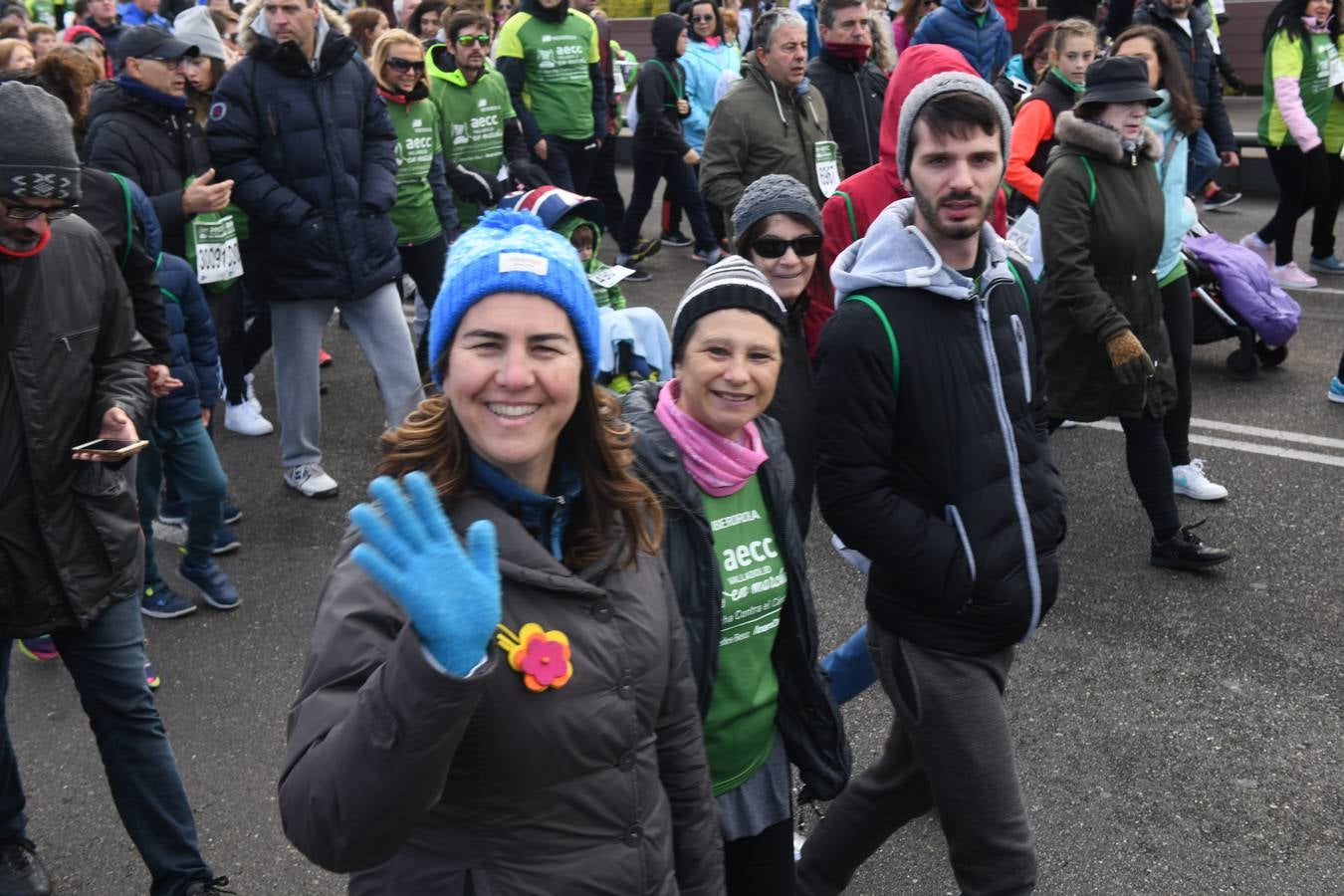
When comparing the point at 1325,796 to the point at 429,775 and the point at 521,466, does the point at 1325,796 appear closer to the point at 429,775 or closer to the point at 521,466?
the point at 521,466

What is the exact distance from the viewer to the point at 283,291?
19.6ft

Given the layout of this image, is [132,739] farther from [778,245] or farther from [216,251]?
[216,251]

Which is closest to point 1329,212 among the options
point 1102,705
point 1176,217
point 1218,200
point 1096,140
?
point 1218,200

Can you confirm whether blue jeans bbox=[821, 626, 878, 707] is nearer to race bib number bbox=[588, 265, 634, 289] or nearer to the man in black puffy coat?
race bib number bbox=[588, 265, 634, 289]

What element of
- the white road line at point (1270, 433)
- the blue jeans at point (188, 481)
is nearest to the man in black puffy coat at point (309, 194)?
the blue jeans at point (188, 481)

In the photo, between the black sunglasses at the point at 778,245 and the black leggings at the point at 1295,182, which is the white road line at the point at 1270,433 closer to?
the black leggings at the point at 1295,182

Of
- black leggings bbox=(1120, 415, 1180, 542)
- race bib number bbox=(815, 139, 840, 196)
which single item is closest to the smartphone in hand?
black leggings bbox=(1120, 415, 1180, 542)

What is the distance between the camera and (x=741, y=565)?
2.59 m

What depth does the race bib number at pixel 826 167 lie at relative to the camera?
20.6 feet

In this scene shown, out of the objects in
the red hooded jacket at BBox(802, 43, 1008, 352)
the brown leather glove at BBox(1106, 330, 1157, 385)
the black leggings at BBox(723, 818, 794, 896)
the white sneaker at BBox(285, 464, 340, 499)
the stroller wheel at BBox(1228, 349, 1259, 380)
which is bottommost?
the stroller wheel at BBox(1228, 349, 1259, 380)

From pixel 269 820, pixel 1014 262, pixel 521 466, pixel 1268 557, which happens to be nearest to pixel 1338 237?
pixel 1268 557

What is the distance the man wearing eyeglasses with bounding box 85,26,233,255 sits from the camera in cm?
534

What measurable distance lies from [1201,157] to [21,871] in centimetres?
919

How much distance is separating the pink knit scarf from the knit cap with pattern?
22 centimetres
